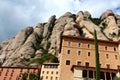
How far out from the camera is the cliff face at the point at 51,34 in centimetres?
10044

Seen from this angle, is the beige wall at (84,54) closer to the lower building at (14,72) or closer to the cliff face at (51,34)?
the lower building at (14,72)

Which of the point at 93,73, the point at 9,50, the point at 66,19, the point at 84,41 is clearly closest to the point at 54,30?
the point at 66,19

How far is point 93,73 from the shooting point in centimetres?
5238

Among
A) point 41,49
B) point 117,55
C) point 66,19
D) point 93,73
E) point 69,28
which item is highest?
point 66,19

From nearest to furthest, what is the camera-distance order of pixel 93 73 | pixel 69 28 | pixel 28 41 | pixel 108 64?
1. pixel 93 73
2. pixel 108 64
3. pixel 69 28
4. pixel 28 41

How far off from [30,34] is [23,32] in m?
4.10

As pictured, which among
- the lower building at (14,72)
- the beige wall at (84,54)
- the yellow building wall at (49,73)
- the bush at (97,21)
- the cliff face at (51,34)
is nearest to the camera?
the beige wall at (84,54)

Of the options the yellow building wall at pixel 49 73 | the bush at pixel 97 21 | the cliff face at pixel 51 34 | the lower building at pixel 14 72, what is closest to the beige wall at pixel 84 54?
the yellow building wall at pixel 49 73

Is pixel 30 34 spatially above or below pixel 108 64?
above

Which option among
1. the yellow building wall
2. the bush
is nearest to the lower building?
the yellow building wall

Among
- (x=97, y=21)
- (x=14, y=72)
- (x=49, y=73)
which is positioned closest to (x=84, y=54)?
(x=49, y=73)

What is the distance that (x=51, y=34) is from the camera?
12288 cm

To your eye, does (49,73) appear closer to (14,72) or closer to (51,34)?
(14,72)

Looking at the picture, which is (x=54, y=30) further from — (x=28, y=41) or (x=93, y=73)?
(x=93, y=73)
